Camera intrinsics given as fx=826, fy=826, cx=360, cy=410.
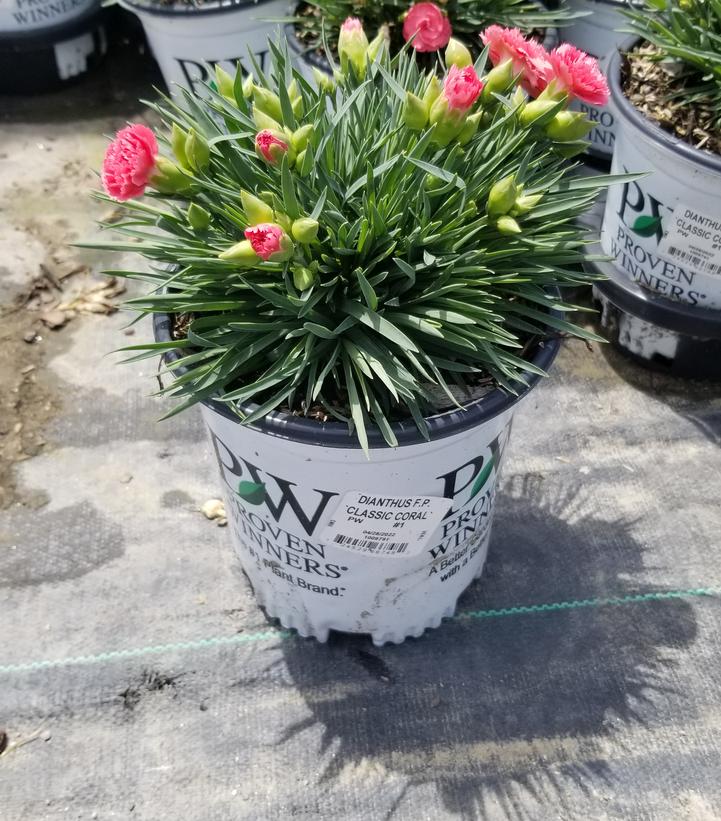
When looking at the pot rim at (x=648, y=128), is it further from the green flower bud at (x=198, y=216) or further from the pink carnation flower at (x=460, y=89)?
the green flower bud at (x=198, y=216)

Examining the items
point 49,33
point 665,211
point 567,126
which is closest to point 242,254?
point 567,126

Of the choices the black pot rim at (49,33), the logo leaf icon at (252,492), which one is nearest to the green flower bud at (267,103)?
the logo leaf icon at (252,492)

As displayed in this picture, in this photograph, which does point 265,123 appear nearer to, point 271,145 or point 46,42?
point 271,145

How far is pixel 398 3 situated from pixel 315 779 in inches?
73.4

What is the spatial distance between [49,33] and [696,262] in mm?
2486

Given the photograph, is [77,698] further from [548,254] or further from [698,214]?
[698,214]

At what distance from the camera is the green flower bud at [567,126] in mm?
1346

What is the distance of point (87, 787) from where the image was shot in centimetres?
158

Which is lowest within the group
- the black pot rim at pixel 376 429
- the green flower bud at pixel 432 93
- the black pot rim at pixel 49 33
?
the black pot rim at pixel 376 429

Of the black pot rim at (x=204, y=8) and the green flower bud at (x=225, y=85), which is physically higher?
the green flower bud at (x=225, y=85)

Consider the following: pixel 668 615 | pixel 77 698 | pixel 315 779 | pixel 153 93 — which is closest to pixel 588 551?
pixel 668 615

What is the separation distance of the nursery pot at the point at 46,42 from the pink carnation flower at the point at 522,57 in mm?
2298

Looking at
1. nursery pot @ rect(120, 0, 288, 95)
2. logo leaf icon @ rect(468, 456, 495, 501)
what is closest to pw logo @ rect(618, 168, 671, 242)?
logo leaf icon @ rect(468, 456, 495, 501)

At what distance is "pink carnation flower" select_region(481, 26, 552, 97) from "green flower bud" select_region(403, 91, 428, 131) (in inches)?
8.4
